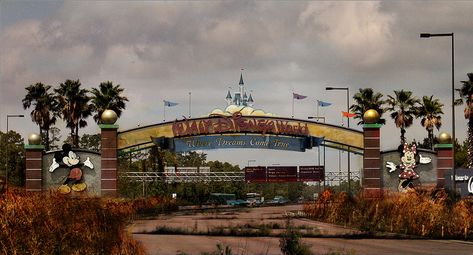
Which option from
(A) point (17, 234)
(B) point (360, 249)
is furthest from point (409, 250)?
(A) point (17, 234)

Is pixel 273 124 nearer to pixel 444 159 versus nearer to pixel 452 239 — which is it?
pixel 444 159

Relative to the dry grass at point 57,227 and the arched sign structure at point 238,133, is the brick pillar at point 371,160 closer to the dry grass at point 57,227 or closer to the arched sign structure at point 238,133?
the arched sign structure at point 238,133

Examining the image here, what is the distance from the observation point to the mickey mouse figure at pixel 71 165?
2281 inches

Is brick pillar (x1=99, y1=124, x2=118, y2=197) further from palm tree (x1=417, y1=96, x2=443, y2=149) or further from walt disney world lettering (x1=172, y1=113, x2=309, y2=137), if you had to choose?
palm tree (x1=417, y1=96, x2=443, y2=149)

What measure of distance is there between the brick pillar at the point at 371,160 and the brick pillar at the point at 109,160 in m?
18.4

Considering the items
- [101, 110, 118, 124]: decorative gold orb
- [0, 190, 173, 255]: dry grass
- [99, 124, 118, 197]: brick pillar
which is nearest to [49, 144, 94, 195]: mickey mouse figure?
[99, 124, 118, 197]: brick pillar

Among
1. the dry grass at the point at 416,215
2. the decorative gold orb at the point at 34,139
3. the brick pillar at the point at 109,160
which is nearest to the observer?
the dry grass at the point at 416,215

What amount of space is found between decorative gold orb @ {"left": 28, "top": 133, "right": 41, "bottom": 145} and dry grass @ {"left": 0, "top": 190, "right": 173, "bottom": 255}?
38509 mm

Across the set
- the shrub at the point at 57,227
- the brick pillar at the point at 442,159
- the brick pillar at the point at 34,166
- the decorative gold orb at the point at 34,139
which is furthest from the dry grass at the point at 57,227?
the brick pillar at the point at 442,159

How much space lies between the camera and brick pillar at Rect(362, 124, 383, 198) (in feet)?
187

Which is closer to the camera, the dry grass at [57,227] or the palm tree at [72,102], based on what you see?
the dry grass at [57,227]

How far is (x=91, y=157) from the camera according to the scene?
2303 inches

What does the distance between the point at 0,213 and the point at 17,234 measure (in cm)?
68

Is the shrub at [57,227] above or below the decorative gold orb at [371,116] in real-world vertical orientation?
below
